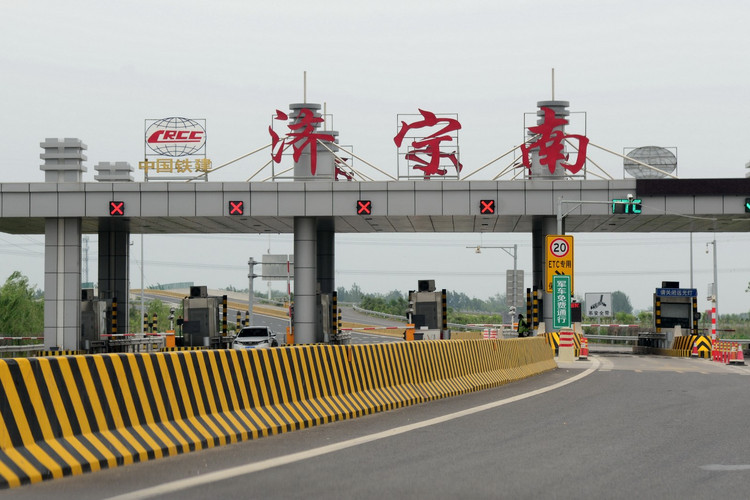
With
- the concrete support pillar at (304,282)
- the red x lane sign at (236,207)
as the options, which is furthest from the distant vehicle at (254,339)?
the red x lane sign at (236,207)

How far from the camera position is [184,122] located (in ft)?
145

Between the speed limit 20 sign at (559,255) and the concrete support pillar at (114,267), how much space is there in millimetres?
21304

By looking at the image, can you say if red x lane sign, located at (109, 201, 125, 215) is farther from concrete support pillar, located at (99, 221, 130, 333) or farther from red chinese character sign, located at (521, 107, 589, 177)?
red chinese character sign, located at (521, 107, 589, 177)

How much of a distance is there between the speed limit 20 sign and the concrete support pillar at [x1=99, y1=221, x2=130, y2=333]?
21.3 m

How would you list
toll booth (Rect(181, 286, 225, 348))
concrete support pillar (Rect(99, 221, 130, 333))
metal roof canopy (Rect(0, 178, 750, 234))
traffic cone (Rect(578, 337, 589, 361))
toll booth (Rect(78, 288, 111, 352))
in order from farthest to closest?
concrete support pillar (Rect(99, 221, 130, 333))
toll booth (Rect(181, 286, 225, 348))
toll booth (Rect(78, 288, 111, 352))
metal roof canopy (Rect(0, 178, 750, 234))
traffic cone (Rect(578, 337, 589, 361))

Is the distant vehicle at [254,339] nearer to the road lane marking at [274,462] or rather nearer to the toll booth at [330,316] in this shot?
the toll booth at [330,316]

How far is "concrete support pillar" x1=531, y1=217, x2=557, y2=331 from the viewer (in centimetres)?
4319

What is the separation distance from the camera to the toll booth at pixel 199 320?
1804 inches

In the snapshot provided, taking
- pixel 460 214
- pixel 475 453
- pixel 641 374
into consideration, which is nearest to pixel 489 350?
pixel 641 374

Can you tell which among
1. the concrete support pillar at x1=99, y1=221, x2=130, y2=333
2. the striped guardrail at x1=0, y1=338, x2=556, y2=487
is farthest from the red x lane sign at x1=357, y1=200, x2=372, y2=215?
the striped guardrail at x1=0, y1=338, x2=556, y2=487

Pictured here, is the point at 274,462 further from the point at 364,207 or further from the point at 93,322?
the point at 93,322

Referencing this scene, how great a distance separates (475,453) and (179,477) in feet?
10.5

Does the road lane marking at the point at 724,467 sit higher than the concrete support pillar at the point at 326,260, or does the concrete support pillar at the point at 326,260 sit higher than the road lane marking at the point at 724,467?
the concrete support pillar at the point at 326,260

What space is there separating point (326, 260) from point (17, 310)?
86.9 feet
